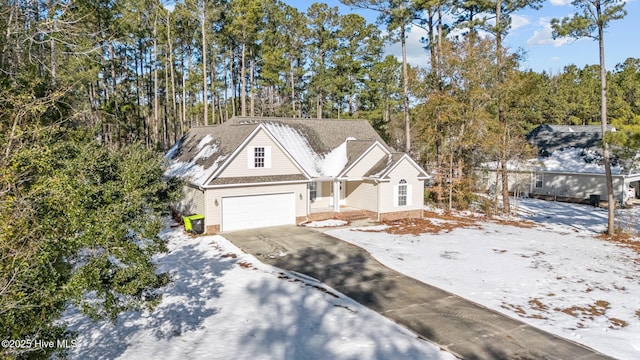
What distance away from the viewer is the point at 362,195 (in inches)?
953

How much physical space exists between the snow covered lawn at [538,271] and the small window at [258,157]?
5.34 m

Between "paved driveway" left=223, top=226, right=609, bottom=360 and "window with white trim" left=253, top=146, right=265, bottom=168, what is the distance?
419 centimetres

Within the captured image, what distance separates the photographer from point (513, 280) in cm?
1330

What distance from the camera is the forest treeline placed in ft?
18.4

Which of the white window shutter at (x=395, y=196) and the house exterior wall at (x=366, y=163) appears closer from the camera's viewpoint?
the white window shutter at (x=395, y=196)

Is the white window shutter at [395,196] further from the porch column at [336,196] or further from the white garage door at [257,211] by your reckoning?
the white garage door at [257,211]

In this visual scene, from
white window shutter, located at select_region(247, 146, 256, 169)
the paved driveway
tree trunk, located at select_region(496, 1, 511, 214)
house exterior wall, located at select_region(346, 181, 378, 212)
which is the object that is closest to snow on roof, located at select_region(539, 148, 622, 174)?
tree trunk, located at select_region(496, 1, 511, 214)

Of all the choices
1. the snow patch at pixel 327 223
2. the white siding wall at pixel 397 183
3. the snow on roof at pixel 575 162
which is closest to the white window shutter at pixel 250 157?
the snow patch at pixel 327 223

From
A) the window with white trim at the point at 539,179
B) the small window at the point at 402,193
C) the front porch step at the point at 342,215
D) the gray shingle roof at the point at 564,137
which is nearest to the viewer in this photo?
the front porch step at the point at 342,215

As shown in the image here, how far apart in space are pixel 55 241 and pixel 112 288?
71.9 inches

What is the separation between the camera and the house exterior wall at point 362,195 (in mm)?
23359

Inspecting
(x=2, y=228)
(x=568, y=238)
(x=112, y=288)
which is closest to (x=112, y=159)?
(x=112, y=288)

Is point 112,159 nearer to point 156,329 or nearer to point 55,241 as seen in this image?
point 55,241

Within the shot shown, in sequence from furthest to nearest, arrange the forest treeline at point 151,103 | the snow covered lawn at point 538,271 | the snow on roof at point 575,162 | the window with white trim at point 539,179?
the window with white trim at point 539,179, the snow on roof at point 575,162, the snow covered lawn at point 538,271, the forest treeline at point 151,103
